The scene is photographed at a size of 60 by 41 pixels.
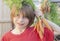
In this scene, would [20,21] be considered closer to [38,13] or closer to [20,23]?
[20,23]


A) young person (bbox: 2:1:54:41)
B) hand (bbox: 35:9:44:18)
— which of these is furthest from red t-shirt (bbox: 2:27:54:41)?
hand (bbox: 35:9:44:18)

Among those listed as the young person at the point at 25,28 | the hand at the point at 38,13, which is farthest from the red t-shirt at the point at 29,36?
the hand at the point at 38,13

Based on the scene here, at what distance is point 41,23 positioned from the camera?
205 centimetres

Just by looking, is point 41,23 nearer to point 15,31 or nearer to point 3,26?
point 15,31

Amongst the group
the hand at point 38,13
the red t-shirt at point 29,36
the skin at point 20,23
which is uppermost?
the hand at point 38,13

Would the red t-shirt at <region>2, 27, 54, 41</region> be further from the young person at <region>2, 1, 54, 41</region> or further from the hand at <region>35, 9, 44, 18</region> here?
the hand at <region>35, 9, 44, 18</region>

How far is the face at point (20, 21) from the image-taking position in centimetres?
A: 202

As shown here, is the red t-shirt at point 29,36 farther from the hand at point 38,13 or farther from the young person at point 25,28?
the hand at point 38,13

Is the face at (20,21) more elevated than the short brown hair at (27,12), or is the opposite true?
the short brown hair at (27,12)

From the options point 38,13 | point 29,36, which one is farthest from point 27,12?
point 29,36

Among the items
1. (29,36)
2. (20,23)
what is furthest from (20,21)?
(29,36)

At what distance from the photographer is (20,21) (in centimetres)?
201

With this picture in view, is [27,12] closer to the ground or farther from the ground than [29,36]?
farther from the ground

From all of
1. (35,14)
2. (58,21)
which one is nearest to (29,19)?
(35,14)
